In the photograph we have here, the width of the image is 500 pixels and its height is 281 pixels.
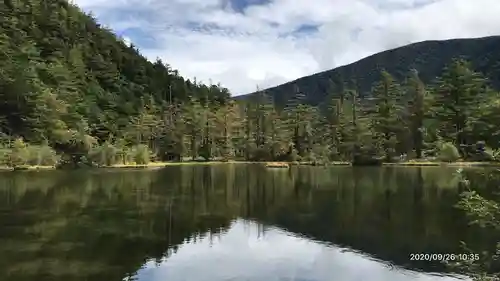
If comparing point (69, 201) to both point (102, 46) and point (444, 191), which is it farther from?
point (102, 46)

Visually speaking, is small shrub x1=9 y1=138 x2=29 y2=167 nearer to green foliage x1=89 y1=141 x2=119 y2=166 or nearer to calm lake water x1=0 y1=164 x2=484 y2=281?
green foliage x1=89 y1=141 x2=119 y2=166

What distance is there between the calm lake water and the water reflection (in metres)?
0.04

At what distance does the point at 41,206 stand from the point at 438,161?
5422 centimetres

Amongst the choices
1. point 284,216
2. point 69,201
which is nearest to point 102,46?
point 69,201

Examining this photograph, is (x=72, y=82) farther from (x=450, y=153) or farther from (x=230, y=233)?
(x=230, y=233)

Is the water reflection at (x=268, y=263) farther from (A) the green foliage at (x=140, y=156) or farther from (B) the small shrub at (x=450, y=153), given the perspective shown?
(A) the green foliage at (x=140, y=156)

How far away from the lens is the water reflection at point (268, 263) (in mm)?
17266

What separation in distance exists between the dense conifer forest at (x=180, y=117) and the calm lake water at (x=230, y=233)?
27967mm

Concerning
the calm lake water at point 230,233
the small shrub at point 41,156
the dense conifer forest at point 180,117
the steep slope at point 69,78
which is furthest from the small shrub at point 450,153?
the steep slope at point 69,78

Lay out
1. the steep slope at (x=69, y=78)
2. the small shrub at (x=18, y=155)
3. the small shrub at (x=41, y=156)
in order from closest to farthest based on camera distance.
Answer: the small shrub at (x=18, y=155) < the small shrub at (x=41, y=156) < the steep slope at (x=69, y=78)

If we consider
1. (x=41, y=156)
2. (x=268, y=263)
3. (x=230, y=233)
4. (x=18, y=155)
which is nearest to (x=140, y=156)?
(x=41, y=156)

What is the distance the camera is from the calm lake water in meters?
17.9

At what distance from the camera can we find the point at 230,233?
2536cm

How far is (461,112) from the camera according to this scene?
80500 mm
